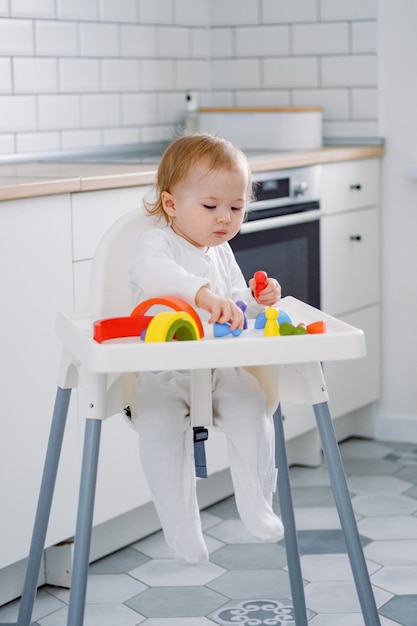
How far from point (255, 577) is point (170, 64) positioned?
1.93 m

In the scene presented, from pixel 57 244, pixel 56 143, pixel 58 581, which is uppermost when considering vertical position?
pixel 56 143

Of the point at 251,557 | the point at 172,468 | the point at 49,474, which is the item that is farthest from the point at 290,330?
the point at 251,557

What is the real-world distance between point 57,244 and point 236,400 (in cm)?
83

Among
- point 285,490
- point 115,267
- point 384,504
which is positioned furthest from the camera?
point 384,504

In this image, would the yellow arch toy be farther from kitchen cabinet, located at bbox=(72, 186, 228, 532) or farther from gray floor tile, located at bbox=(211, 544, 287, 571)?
gray floor tile, located at bbox=(211, 544, 287, 571)

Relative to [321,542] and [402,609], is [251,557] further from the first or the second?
[402,609]

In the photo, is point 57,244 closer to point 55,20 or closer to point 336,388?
point 55,20

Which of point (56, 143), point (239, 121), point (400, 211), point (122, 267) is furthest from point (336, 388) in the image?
point (122, 267)

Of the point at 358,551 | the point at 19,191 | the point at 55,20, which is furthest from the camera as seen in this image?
the point at 55,20

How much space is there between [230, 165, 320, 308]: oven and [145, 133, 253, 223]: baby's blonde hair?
112 cm

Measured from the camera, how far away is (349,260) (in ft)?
12.3

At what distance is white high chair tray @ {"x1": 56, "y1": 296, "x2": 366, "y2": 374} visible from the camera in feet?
5.40

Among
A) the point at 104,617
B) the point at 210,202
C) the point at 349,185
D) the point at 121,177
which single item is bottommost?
the point at 104,617

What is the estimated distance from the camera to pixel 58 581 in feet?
8.87
